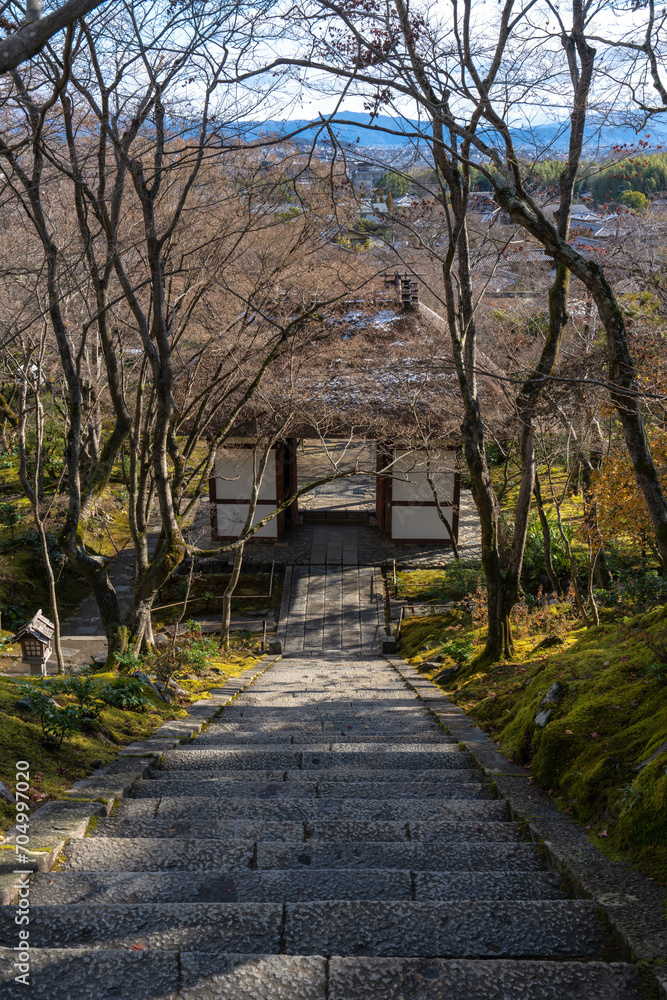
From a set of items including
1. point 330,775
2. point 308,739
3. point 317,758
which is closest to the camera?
point 330,775

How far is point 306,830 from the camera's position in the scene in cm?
312

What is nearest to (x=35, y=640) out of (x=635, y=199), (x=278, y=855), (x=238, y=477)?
(x=278, y=855)

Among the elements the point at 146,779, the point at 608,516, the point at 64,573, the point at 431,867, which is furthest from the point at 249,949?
the point at 64,573

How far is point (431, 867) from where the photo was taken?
2.84m

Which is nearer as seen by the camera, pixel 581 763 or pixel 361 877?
pixel 361 877

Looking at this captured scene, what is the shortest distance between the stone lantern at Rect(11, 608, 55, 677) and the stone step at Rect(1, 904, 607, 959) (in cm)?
834

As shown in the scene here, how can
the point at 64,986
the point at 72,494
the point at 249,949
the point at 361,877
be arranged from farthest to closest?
the point at 72,494 < the point at 361,877 < the point at 249,949 < the point at 64,986

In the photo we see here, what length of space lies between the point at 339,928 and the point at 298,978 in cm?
30

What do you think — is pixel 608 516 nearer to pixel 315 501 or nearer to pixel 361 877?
pixel 361 877

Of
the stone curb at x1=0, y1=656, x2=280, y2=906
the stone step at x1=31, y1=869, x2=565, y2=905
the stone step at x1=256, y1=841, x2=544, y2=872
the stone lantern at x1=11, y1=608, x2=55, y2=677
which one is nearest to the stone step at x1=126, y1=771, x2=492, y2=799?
the stone curb at x1=0, y1=656, x2=280, y2=906

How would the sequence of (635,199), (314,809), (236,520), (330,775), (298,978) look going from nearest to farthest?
1. (298,978)
2. (314,809)
3. (330,775)
4. (635,199)
5. (236,520)

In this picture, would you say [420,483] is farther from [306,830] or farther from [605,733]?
[306,830]

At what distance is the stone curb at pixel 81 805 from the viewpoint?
2643mm

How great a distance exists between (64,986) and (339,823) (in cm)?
148
